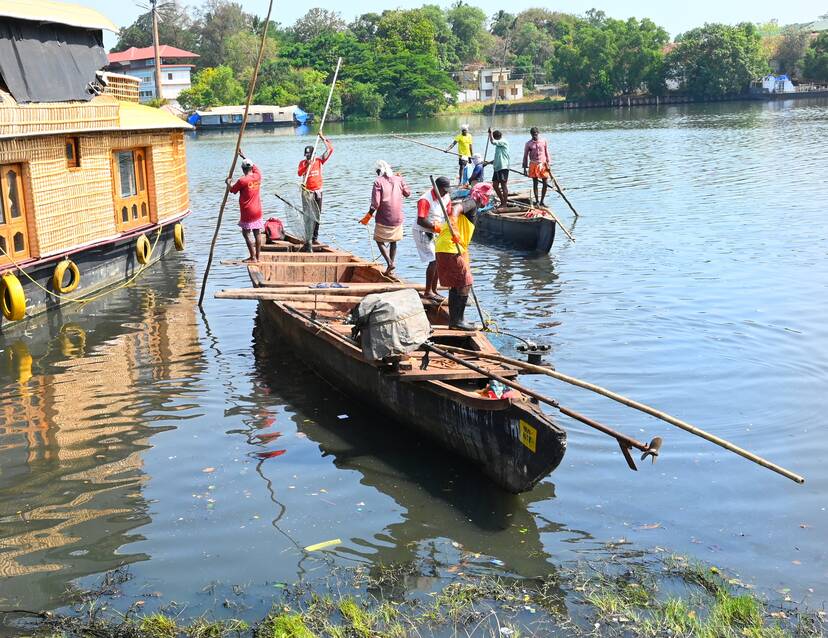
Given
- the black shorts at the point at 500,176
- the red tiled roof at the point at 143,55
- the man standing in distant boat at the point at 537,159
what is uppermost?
the red tiled roof at the point at 143,55

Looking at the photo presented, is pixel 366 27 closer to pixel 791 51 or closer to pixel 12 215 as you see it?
pixel 791 51

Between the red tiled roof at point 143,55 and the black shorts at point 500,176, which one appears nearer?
the black shorts at point 500,176

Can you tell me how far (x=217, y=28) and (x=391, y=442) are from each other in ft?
355

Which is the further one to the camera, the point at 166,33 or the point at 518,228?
the point at 166,33

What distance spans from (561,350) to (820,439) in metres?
3.76

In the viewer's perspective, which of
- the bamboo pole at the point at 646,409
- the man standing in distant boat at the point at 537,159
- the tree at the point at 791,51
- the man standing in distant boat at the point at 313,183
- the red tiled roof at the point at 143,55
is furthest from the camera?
the tree at the point at 791,51

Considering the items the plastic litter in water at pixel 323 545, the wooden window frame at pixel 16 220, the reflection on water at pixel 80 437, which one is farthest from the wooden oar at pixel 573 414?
the wooden window frame at pixel 16 220

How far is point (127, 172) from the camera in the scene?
1733 cm

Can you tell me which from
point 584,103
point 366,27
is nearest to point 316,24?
point 366,27

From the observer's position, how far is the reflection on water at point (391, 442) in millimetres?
7125

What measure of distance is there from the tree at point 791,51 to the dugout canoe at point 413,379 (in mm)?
92298

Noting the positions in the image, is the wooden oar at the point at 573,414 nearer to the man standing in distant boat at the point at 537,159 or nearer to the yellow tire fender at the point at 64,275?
the yellow tire fender at the point at 64,275

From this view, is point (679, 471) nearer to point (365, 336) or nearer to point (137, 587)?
point (365, 336)

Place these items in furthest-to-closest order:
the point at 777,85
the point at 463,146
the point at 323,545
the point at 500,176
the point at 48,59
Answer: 1. the point at 777,85
2. the point at 463,146
3. the point at 500,176
4. the point at 48,59
5. the point at 323,545
